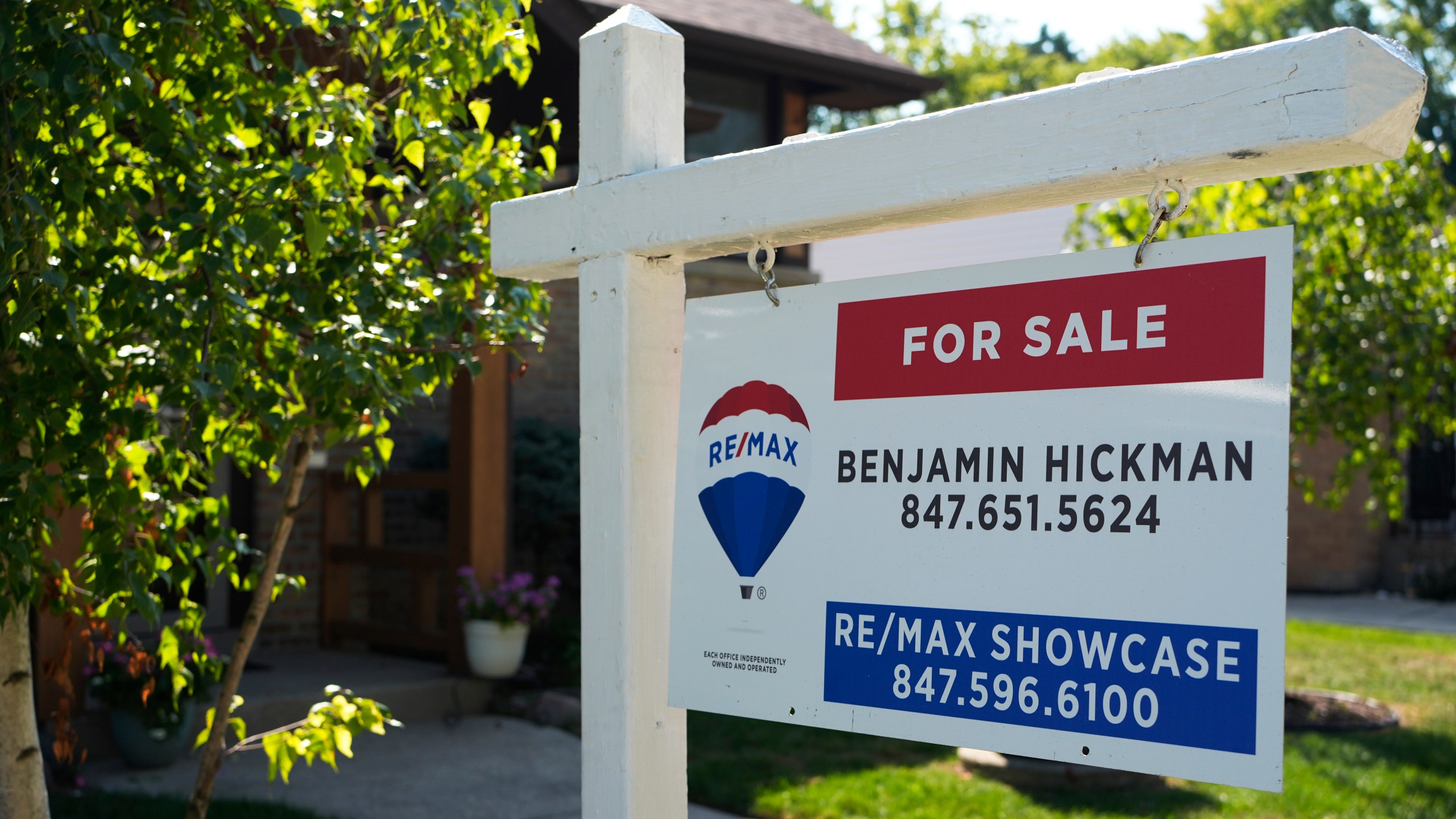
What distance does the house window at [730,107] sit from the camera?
417 inches

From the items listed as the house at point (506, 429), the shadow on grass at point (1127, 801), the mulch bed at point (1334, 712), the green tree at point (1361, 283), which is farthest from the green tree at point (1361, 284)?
the house at point (506, 429)

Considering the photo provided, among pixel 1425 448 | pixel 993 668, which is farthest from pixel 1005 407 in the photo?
pixel 1425 448

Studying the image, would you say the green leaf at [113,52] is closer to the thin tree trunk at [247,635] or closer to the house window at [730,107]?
the thin tree trunk at [247,635]

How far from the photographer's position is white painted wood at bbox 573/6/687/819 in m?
2.31

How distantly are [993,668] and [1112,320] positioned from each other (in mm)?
537

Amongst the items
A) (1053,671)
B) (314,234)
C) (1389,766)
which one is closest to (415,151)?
(314,234)

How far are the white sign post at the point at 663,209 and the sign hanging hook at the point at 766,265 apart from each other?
2 centimetres

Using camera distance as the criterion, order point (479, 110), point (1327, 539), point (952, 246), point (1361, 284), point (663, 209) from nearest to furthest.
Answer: point (663, 209) < point (479, 110) < point (1361, 284) < point (1327, 539) < point (952, 246)

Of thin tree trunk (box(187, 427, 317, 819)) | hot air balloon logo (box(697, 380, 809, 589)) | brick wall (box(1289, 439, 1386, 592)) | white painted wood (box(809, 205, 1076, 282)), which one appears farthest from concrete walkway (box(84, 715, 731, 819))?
brick wall (box(1289, 439, 1386, 592))

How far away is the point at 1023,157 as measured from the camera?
1.92m

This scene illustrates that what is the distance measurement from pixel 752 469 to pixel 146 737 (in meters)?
5.26

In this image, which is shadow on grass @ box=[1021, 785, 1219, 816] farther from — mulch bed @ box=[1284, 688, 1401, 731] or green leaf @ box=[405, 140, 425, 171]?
green leaf @ box=[405, 140, 425, 171]

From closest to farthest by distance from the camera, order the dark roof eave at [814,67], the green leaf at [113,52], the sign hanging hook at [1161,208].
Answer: the sign hanging hook at [1161,208], the green leaf at [113,52], the dark roof eave at [814,67]

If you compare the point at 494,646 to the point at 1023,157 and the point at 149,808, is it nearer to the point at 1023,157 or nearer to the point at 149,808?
the point at 149,808
